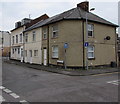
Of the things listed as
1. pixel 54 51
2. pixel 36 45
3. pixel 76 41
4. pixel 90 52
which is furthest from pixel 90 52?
pixel 36 45

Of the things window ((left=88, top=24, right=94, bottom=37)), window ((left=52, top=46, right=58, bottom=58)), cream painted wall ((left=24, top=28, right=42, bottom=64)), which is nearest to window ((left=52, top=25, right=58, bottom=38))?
window ((left=52, top=46, right=58, bottom=58))

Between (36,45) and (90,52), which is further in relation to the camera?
(36,45)

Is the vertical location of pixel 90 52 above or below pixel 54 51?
below

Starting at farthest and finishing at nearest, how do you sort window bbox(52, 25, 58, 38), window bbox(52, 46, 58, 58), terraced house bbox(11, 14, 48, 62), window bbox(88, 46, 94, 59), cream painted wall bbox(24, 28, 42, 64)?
terraced house bbox(11, 14, 48, 62), cream painted wall bbox(24, 28, 42, 64), window bbox(52, 25, 58, 38), window bbox(52, 46, 58, 58), window bbox(88, 46, 94, 59)

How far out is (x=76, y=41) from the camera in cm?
1672

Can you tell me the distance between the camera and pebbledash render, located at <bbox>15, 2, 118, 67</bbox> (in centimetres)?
1667

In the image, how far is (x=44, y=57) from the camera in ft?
67.1

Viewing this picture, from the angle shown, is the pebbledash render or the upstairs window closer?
the pebbledash render

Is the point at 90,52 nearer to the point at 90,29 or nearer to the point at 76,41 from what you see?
the point at 76,41

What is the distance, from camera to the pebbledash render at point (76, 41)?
1667 cm

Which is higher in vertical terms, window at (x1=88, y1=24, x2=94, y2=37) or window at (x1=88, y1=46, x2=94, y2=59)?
window at (x1=88, y1=24, x2=94, y2=37)

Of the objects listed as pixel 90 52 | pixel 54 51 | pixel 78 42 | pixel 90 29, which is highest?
pixel 90 29

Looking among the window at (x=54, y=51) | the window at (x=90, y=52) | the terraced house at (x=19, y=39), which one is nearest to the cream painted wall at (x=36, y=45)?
the terraced house at (x=19, y=39)

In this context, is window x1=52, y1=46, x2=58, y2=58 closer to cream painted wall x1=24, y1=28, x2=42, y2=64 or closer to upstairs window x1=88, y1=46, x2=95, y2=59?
cream painted wall x1=24, y1=28, x2=42, y2=64
